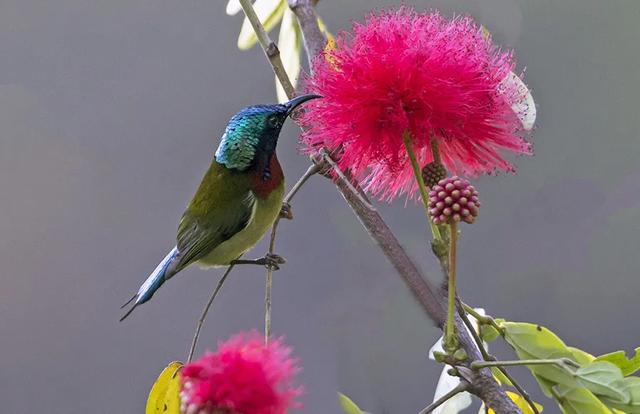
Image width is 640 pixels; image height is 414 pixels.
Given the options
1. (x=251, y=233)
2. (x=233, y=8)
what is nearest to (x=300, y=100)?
(x=251, y=233)

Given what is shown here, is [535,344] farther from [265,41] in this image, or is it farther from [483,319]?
[265,41]

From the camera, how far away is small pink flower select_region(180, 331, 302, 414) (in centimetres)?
47

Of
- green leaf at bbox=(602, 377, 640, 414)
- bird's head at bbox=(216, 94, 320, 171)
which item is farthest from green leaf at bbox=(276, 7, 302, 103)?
green leaf at bbox=(602, 377, 640, 414)

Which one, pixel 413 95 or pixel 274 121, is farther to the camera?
pixel 274 121

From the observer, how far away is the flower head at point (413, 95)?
645mm

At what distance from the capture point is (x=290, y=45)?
0.83 metres

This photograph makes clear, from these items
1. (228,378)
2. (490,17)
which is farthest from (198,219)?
(490,17)

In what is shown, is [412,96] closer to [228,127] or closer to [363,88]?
[363,88]

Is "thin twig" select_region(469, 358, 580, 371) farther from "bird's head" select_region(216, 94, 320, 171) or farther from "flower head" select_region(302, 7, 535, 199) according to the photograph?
"bird's head" select_region(216, 94, 320, 171)

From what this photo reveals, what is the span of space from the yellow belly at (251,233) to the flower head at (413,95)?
10 cm

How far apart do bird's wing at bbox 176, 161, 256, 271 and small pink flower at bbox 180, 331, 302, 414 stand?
0.87 feet

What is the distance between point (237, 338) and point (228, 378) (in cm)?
3

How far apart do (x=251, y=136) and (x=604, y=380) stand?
38cm

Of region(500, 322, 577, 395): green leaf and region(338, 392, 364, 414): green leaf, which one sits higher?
region(338, 392, 364, 414): green leaf
